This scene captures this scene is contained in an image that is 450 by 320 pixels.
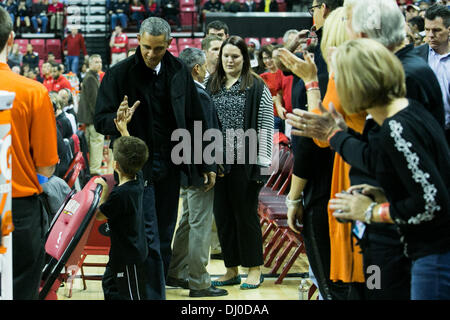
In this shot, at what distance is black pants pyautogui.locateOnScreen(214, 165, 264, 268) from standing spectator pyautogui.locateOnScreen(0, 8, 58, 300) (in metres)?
2.14

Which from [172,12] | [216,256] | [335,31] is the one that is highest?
[335,31]

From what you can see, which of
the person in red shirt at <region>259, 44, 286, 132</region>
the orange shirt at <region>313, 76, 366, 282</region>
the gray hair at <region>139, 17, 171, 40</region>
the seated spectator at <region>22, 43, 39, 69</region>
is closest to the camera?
the orange shirt at <region>313, 76, 366, 282</region>

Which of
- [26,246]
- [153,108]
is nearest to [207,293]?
[153,108]

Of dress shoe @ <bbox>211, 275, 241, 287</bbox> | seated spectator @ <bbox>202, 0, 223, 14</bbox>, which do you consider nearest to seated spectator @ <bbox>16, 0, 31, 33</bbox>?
seated spectator @ <bbox>202, 0, 223, 14</bbox>

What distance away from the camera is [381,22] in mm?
2490

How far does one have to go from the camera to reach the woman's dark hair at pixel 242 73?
4812 mm

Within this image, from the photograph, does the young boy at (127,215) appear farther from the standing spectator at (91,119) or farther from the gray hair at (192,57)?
the standing spectator at (91,119)

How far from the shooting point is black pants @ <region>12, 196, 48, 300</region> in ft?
9.24

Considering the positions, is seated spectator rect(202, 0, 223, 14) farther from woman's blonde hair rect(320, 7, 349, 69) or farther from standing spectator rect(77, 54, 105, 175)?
woman's blonde hair rect(320, 7, 349, 69)

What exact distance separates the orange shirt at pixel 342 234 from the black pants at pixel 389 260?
0.24m

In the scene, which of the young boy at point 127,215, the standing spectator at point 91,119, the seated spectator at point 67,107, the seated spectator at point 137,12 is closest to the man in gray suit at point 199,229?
the young boy at point 127,215

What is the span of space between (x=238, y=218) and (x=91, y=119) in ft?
21.1

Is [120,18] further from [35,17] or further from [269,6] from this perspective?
[269,6]
